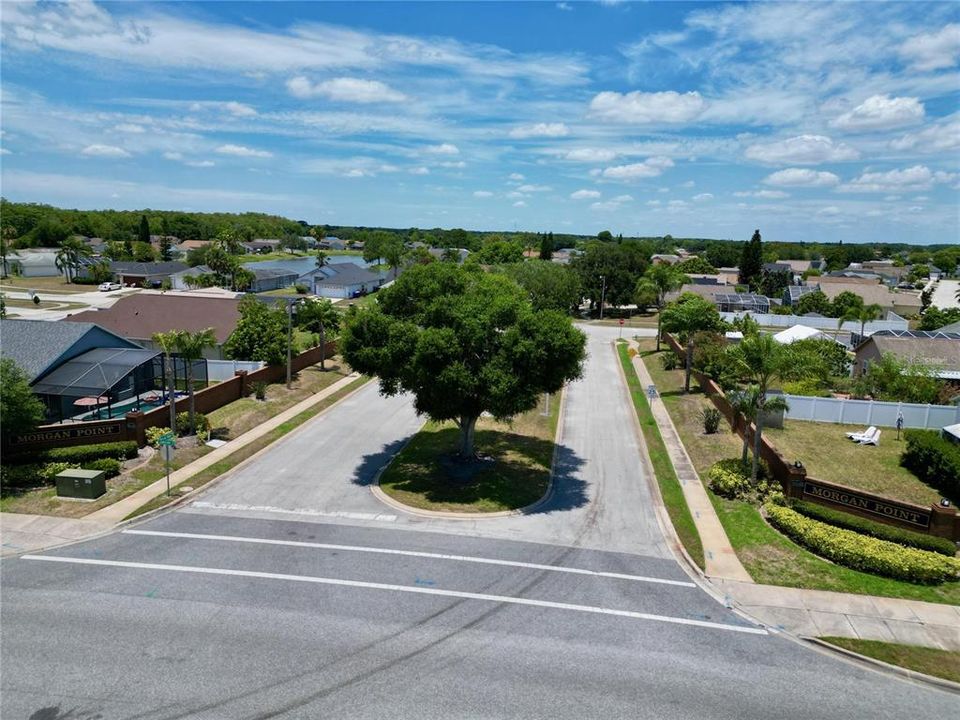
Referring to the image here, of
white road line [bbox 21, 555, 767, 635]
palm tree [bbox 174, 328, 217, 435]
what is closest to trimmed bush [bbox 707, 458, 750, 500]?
white road line [bbox 21, 555, 767, 635]

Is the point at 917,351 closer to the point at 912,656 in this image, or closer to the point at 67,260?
the point at 912,656

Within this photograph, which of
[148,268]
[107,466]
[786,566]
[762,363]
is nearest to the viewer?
[786,566]

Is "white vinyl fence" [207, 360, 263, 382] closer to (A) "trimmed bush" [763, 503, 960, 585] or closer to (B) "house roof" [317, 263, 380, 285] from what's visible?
(A) "trimmed bush" [763, 503, 960, 585]

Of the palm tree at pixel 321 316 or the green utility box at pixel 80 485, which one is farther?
the palm tree at pixel 321 316

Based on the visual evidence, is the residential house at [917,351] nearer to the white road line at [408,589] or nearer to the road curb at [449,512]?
the road curb at [449,512]

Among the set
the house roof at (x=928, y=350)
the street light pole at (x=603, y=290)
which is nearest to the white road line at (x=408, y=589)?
the house roof at (x=928, y=350)

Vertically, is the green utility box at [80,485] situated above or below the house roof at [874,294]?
below

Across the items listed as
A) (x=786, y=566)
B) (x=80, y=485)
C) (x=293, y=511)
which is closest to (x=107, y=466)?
(x=80, y=485)

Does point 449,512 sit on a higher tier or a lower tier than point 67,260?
lower
